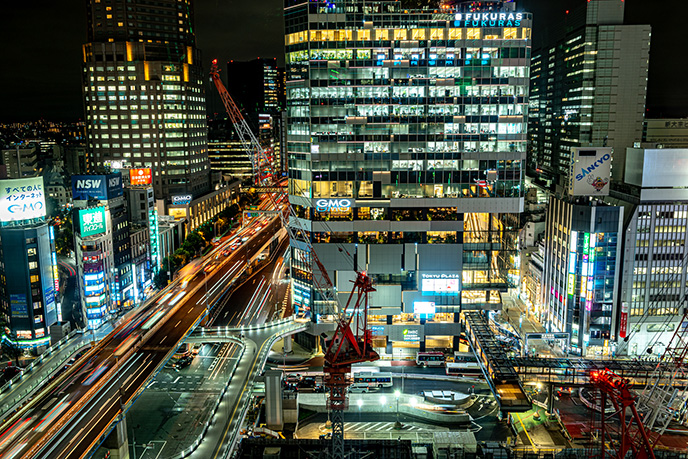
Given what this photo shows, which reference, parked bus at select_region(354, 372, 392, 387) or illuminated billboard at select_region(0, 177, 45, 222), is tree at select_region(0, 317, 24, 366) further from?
parked bus at select_region(354, 372, 392, 387)

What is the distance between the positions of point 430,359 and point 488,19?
48.8 meters

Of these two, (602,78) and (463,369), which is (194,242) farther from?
(602,78)

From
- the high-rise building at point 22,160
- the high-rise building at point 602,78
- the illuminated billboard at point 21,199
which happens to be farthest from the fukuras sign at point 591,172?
the high-rise building at point 22,160

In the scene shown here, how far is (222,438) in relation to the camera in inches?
2135

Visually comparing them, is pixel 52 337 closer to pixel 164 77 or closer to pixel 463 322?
pixel 463 322

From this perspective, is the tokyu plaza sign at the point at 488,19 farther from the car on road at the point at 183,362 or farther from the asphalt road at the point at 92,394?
the car on road at the point at 183,362

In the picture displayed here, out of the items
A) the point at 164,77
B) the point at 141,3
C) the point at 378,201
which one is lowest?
the point at 378,201

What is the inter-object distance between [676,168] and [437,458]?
5890cm

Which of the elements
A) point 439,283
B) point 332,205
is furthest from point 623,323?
point 332,205

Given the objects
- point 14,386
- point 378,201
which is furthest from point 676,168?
point 14,386

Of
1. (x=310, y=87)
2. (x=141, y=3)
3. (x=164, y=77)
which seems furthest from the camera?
(x=141, y=3)

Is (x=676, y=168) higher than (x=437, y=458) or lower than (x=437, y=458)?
higher

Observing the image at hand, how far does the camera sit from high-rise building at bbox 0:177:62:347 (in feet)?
260

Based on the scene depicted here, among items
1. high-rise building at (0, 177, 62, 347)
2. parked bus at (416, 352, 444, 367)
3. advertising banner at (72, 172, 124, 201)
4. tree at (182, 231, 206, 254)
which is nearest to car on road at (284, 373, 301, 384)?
parked bus at (416, 352, 444, 367)
